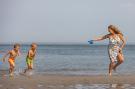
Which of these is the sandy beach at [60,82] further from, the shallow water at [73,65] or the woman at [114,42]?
the shallow water at [73,65]

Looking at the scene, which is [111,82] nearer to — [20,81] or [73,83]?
[73,83]

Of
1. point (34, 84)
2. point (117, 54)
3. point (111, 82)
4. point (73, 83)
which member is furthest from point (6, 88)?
point (117, 54)

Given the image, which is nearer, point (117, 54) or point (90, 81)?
point (90, 81)

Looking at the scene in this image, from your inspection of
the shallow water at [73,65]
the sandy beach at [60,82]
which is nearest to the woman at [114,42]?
the sandy beach at [60,82]

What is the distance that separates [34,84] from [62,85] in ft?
2.75

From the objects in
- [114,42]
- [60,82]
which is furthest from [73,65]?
[60,82]

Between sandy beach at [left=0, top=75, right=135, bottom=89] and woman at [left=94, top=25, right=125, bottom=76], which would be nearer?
sandy beach at [left=0, top=75, right=135, bottom=89]

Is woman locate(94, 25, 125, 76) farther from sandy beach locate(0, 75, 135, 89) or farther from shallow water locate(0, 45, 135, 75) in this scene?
shallow water locate(0, 45, 135, 75)

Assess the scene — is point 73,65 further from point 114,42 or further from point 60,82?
point 60,82

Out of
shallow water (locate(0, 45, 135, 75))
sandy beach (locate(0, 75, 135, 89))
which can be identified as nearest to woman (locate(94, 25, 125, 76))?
sandy beach (locate(0, 75, 135, 89))

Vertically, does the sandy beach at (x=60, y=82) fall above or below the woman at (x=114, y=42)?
below

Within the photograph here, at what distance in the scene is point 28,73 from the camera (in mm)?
17594

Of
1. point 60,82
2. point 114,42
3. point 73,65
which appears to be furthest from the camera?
point 73,65

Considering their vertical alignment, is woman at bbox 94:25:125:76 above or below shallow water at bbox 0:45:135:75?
above
